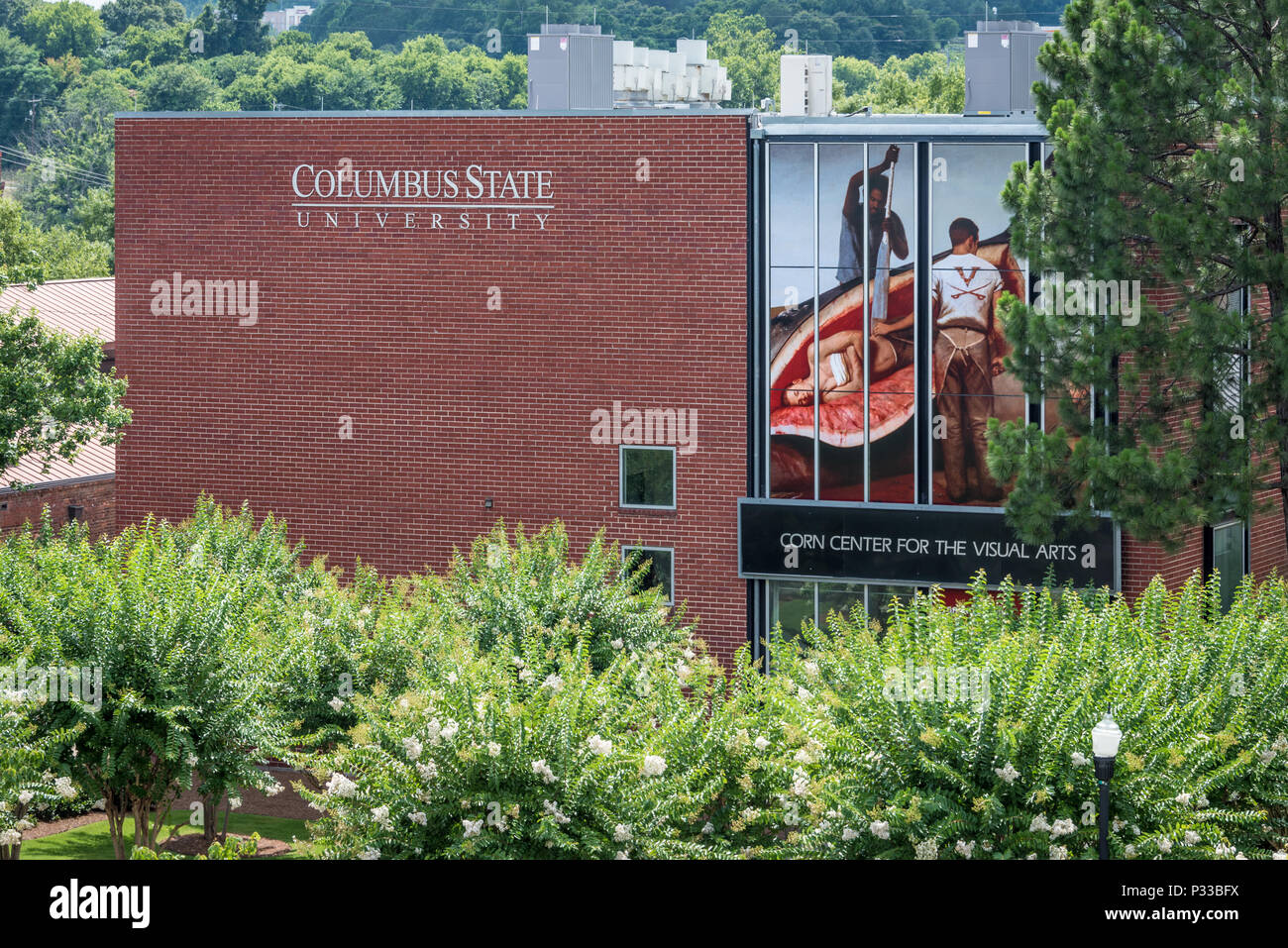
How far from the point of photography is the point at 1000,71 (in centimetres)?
2930

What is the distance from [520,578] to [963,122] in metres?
10.5

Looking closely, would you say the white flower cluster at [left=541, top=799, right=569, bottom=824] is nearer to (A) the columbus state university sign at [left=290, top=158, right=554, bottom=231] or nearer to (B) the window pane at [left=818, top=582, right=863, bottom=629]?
(B) the window pane at [left=818, top=582, right=863, bottom=629]

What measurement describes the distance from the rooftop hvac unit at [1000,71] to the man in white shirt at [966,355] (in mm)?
4374

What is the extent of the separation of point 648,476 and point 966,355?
18.1 ft

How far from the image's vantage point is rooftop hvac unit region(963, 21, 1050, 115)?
2919cm

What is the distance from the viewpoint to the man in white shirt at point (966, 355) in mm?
25906

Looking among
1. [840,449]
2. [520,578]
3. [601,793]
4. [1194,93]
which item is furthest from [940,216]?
[601,793]

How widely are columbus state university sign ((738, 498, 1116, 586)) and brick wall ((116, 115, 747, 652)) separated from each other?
0.65 metres

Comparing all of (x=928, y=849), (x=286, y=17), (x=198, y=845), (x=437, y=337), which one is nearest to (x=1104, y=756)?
(x=928, y=849)

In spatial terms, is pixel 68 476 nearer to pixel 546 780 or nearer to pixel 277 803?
pixel 277 803

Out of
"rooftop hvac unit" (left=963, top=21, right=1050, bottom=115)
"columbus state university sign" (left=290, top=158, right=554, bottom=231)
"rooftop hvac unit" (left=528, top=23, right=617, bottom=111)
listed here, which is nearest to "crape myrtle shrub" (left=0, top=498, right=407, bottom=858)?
"columbus state university sign" (left=290, top=158, right=554, bottom=231)

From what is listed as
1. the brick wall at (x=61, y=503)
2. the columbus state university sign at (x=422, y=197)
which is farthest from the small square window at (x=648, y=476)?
the brick wall at (x=61, y=503)

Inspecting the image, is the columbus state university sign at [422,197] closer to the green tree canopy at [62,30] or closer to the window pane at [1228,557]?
the window pane at [1228,557]

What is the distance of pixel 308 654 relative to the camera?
1945 centimetres
